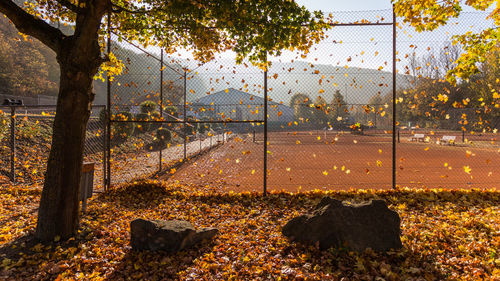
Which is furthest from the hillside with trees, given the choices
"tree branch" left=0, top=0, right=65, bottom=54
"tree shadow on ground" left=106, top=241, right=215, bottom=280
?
"tree shadow on ground" left=106, top=241, right=215, bottom=280

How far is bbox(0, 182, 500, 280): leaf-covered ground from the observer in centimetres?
342

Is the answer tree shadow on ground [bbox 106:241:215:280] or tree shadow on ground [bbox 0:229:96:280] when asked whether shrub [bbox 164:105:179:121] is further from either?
tree shadow on ground [bbox 106:241:215:280]

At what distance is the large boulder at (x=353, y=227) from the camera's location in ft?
12.7

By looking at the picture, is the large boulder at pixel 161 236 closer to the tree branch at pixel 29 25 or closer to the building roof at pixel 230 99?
the tree branch at pixel 29 25

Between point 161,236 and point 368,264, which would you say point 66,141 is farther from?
point 368,264

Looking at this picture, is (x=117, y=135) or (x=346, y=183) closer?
(x=346, y=183)

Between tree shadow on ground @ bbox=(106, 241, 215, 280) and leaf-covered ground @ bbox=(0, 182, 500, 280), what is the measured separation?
0.04 feet

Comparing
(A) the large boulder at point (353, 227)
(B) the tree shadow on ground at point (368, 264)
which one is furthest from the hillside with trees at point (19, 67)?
(B) the tree shadow on ground at point (368, 264)

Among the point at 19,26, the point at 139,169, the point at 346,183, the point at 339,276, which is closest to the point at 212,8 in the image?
the point at 19,26

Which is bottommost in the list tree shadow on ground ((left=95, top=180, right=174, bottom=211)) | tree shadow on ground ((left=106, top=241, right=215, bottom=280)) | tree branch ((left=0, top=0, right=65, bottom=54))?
tree shadow on ground ((left=106, top=241, right=215, bottom=280))

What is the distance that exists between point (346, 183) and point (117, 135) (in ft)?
45.2

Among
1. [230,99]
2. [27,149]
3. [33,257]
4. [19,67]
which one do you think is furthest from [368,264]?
[19,67]

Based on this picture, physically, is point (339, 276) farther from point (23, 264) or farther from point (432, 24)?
point (432, 24)

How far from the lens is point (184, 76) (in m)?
10.5
